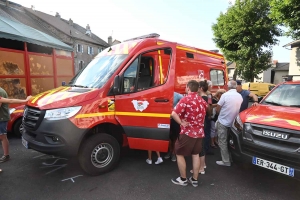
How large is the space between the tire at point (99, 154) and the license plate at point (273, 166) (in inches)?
91.3

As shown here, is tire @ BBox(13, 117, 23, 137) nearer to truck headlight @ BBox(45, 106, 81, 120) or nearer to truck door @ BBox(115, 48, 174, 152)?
truck headlight @ BBox(45, 106, 81, 120)

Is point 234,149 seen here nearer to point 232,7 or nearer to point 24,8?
point 232,7

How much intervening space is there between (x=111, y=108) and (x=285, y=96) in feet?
11.1


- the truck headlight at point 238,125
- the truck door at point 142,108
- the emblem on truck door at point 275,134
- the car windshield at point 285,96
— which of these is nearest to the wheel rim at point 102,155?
the truck door at point 142,108

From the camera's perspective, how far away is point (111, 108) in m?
3.55

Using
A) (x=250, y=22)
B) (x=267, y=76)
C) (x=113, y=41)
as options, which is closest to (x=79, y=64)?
(x=113, y=41)

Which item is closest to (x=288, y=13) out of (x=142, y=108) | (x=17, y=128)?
(x=142, y=108)

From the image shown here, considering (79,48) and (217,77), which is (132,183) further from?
(79,48)

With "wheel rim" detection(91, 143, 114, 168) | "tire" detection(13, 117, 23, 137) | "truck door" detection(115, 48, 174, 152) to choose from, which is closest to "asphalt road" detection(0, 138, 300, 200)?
"wheel rim" detection(91, 143, 114, 168)

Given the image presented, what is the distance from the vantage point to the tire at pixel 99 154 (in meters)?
3.41

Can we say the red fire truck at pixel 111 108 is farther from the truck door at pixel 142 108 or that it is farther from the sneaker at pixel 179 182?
the sneaker at pixel 179 182

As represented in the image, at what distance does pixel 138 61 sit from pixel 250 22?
65.3 ft

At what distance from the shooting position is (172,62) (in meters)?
4.09

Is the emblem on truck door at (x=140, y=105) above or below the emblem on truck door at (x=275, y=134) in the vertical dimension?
above
